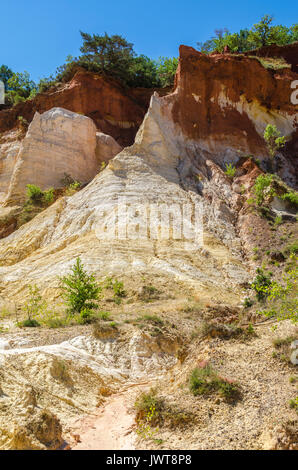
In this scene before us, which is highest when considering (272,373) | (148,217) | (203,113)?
(203,113)

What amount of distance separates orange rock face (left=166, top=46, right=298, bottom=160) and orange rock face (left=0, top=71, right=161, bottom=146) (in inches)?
265

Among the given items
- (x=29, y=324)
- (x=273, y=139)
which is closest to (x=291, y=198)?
(x=273, y=139)

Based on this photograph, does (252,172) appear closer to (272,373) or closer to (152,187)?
(152,187)

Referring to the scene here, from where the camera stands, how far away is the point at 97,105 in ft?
119

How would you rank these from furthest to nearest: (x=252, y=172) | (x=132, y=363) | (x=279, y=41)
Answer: (x=279, y=41) → (x=252, y=172) → (x=132, y=363)

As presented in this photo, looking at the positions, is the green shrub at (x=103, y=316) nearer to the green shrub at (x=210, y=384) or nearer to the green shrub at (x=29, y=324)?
the green shrub at (x=29, y=324)

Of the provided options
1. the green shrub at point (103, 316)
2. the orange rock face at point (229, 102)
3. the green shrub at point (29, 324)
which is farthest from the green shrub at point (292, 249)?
the green shrub at point (29, 324)

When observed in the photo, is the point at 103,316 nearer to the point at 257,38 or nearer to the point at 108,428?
the point at 108,428

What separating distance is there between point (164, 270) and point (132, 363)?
7645mm

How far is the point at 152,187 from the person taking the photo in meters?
24.4

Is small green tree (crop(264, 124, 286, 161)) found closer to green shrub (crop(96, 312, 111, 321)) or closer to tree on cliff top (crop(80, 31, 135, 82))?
tree on cliff top (crop(80, 31, 135, 82))

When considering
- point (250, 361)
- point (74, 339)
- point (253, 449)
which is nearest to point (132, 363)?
point (74, 339)

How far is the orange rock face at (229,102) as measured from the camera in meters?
30.5

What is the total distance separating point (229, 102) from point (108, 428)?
28740 mm
